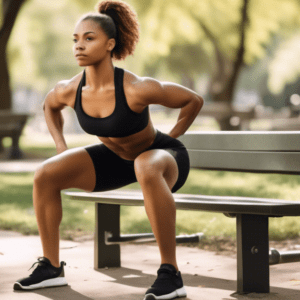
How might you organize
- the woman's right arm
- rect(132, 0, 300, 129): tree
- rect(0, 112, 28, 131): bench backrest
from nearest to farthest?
the woman's right arm < rect(0, 112, 28, 131): bench backrest < rect(132, 0, 300, 129): tree

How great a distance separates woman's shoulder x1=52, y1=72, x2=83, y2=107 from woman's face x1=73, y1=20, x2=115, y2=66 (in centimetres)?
17

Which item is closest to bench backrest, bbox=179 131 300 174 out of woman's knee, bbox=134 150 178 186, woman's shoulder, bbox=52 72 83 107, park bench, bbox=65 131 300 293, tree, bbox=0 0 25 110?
park bench, bbox=65 131 300 293

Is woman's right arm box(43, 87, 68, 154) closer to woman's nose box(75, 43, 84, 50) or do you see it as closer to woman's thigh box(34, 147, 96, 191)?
woman's thigh box(34, 147, 96, 191)

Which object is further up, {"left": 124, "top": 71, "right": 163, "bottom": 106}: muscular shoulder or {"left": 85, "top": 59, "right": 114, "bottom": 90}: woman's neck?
{"left": 85, "top": 59, "right": 114, "bottom": 90}: woman's neck

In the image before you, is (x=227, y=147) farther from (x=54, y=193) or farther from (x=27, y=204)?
(x=27, y=204)

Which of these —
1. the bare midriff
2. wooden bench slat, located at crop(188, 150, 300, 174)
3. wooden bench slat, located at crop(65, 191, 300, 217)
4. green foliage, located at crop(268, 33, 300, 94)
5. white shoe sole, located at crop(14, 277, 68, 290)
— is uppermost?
green foliage, located at crop(268, 33, 300, 94)

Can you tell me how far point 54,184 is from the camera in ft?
12.6

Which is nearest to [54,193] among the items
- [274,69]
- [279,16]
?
[279,16]

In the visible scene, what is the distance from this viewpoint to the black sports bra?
12.1 ft

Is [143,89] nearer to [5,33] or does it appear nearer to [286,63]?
[5,33]

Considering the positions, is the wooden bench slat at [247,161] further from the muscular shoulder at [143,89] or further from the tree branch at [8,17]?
the tree branch at [8,17]

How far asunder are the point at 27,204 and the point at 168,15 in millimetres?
14335

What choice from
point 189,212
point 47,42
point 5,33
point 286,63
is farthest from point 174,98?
point 286,63

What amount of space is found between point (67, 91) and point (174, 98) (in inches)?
24.4
